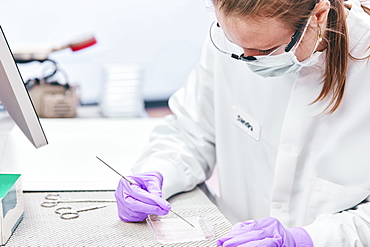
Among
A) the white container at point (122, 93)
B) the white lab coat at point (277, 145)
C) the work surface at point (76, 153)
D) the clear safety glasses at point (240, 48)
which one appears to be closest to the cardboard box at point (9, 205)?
the work surface at point (76, 153)

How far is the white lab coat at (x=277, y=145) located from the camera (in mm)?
1191

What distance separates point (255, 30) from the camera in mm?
1084

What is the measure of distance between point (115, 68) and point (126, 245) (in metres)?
1.72

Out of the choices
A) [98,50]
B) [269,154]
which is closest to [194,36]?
[98,50]

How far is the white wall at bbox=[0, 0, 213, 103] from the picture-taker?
9.73 ft

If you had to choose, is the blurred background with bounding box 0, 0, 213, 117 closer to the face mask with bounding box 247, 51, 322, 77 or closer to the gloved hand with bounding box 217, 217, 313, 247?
the face mask with bounding box 247, 51, 322, 77

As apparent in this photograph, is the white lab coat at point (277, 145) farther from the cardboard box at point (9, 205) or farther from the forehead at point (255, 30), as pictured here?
the cardboard box at point (9, 205)

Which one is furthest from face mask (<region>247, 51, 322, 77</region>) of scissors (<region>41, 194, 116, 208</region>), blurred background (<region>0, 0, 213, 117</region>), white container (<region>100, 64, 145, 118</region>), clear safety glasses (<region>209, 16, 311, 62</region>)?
blurred background (<region>0, 0, 213, 117</region>)

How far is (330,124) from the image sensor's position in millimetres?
1246

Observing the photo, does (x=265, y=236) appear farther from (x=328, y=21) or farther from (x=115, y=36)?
(x=115, y=36)

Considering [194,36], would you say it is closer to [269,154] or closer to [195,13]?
[195,13]

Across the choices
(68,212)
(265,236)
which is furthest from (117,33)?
(265,236)

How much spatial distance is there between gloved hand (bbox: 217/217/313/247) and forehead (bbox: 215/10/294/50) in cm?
37

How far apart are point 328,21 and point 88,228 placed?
685 millimetres
